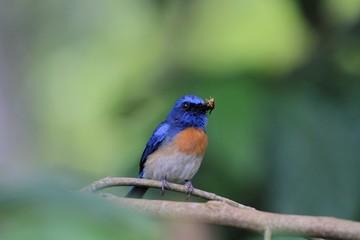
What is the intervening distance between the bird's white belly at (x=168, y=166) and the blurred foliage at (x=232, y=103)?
0.24 m

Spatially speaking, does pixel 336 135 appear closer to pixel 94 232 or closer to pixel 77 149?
pixel 94 232

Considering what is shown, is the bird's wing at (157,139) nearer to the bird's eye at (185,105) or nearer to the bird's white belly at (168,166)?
the bird's white belly at (168,166)

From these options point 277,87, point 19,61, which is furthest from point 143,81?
point 19,61

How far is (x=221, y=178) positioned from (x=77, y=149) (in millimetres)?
3683

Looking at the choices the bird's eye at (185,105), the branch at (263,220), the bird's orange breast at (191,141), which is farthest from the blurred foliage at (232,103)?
the bird's orange breast at (191,141)

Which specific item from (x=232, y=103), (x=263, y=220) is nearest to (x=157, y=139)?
(x=232, y=103)

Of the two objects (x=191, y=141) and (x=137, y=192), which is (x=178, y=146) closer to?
(x=191, y=141)

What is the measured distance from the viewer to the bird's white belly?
4321mm

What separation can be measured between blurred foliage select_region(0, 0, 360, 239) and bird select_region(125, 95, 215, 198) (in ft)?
0.69

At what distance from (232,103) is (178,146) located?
1.04 metres

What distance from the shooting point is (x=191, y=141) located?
4410mm

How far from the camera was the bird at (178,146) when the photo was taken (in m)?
4.22

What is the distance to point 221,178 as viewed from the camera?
3.43 metres

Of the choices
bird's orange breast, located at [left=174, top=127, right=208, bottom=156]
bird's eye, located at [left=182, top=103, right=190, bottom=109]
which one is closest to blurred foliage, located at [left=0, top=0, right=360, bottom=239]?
bird's eye, located at [left=182, top=103, right=190, bottom=109]
